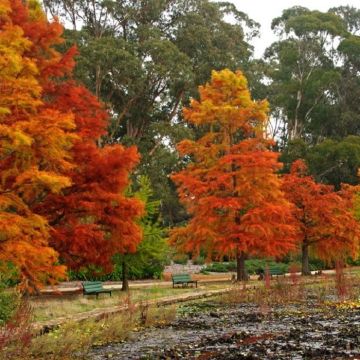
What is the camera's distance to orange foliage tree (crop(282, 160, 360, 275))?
105ft

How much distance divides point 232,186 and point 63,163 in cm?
1140

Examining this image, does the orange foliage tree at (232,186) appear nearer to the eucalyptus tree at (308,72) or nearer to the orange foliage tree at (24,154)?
the orange foliage tree at (24,154)

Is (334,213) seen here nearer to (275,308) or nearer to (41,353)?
(275,308)

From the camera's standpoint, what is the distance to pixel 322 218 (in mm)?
32156

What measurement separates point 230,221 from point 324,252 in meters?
8.47

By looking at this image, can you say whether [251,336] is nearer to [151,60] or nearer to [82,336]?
[82,336]

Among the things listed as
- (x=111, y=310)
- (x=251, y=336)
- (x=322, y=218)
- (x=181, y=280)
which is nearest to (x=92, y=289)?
(x=111, y=310)

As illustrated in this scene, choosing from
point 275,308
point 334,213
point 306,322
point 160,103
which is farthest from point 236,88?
point 160,103

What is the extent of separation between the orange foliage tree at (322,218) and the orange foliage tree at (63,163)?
502 inches

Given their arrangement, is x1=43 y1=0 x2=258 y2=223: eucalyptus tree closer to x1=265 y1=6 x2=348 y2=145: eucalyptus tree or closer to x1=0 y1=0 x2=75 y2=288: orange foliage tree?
x1=265 y1=6 x2=348 y2=145: eucalyptus tree

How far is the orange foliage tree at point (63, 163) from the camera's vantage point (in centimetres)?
1788

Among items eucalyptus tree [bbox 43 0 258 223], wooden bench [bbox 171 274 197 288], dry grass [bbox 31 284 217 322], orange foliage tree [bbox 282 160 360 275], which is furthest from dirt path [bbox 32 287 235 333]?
eucalyptus tree [bbox 43 0 258 223]

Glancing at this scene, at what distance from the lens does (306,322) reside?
15.9 m

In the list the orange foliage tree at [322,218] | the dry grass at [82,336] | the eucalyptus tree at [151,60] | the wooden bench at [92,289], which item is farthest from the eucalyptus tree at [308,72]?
the dry grass at [82,336]
